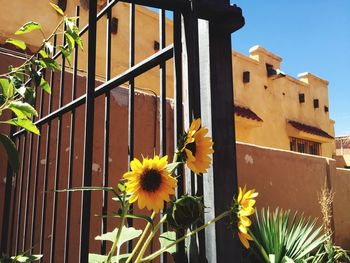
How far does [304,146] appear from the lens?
10.6 metres

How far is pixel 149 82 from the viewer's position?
5.85 meters

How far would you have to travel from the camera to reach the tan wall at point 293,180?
4642 millimetres

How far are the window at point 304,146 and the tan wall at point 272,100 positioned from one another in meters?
0.21

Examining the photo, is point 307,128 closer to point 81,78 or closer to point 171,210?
point 81,78

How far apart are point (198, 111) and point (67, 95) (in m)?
2.20

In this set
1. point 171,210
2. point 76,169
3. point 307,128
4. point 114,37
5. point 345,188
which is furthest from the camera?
point 307,128

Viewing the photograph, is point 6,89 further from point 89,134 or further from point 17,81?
point 89,134

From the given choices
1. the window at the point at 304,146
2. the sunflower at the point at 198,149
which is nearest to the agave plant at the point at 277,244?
the sunflower at the point at 198,149

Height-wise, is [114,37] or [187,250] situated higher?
[114,37]

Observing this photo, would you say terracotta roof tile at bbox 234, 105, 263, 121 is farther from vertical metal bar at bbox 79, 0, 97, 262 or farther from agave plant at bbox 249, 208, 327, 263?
vertical metal bar at bbox 79, 0, 97, 262

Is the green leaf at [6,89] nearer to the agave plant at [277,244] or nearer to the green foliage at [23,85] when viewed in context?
the green foliage at [23,85]

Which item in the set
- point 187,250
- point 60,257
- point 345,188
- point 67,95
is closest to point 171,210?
point 187,250

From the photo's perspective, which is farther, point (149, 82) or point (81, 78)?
point (149, 82)

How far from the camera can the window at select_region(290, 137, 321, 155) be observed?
10.0 meters
